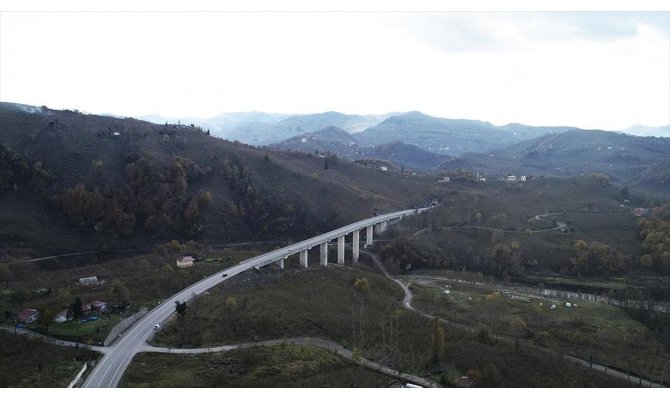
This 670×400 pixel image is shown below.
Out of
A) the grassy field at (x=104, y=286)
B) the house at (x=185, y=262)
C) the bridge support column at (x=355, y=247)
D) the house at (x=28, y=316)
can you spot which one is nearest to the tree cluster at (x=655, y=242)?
the bridge support column at (x=355, y=247)

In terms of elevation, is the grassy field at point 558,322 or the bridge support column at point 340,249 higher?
the bridge support column at point 340,249

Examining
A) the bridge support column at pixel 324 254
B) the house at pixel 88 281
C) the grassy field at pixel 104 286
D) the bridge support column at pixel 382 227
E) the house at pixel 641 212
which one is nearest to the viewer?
the grassy field at pixel 104 286

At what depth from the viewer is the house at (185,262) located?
59781 millimetres

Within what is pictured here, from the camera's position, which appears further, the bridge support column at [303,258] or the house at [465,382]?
the bridge support column at [303,258]

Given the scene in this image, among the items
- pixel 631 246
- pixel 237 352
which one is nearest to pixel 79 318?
pixel 237 352

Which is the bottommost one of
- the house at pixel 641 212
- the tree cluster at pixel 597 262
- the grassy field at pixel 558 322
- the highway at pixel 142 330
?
the grassy field at pixel 558 322

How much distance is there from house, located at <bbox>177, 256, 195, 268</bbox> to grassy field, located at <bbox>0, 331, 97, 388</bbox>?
24.9 m

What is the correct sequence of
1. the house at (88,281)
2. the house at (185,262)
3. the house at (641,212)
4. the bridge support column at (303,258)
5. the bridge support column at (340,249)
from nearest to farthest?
the house at (88,281) → the house at (185,262) → the bridge support column at (303,258) → the bridge support column at (340,249) → the house at (641,212)

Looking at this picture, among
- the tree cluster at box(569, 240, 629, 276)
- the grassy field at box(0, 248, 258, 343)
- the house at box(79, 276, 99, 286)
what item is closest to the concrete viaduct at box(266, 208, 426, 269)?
the grassy field at box(0, 248, 258, 343)

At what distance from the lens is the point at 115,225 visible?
80.3m

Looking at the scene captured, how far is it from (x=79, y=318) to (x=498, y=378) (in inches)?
1300

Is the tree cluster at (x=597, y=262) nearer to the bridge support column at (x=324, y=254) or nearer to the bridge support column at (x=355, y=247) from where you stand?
the bridge support column at (x=355, y=247)

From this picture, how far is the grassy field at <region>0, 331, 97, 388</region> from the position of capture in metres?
28.7

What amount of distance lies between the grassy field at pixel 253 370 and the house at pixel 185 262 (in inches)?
1056
